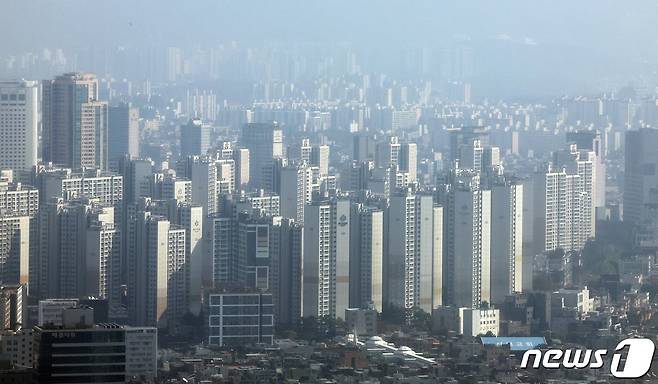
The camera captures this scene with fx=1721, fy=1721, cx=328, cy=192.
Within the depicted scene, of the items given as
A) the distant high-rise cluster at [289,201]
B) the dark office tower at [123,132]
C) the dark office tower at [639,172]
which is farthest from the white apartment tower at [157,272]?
the dark office tower at [639,172]

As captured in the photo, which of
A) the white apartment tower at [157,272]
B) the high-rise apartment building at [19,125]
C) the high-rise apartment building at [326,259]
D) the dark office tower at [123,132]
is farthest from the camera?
the dark office tower at [123,132]

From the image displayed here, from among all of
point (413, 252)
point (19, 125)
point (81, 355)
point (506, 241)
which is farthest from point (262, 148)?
point (81, 355)

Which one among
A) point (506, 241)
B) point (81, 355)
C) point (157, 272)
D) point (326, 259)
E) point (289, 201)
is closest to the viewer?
point (81, 355)

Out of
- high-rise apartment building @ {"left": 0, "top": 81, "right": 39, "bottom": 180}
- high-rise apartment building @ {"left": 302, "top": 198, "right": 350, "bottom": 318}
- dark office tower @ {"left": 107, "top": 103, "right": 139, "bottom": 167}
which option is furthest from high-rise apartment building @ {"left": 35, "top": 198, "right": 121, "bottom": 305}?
dark office tower @ {"left": 107, "top": 103, "right": 139, "bottom": 167}

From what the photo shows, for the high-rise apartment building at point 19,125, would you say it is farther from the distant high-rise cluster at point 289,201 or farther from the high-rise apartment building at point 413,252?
the high-rise apartment building at point 413,252

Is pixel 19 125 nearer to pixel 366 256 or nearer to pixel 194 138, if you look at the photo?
pixel 194 138

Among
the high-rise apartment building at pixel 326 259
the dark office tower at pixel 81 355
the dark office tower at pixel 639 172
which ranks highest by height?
the dark office tower at pixel 639 172

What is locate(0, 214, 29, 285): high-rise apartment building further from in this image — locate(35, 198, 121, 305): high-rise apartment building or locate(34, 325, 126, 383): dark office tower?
locate(34, 325, 126, 383): dark office tower
